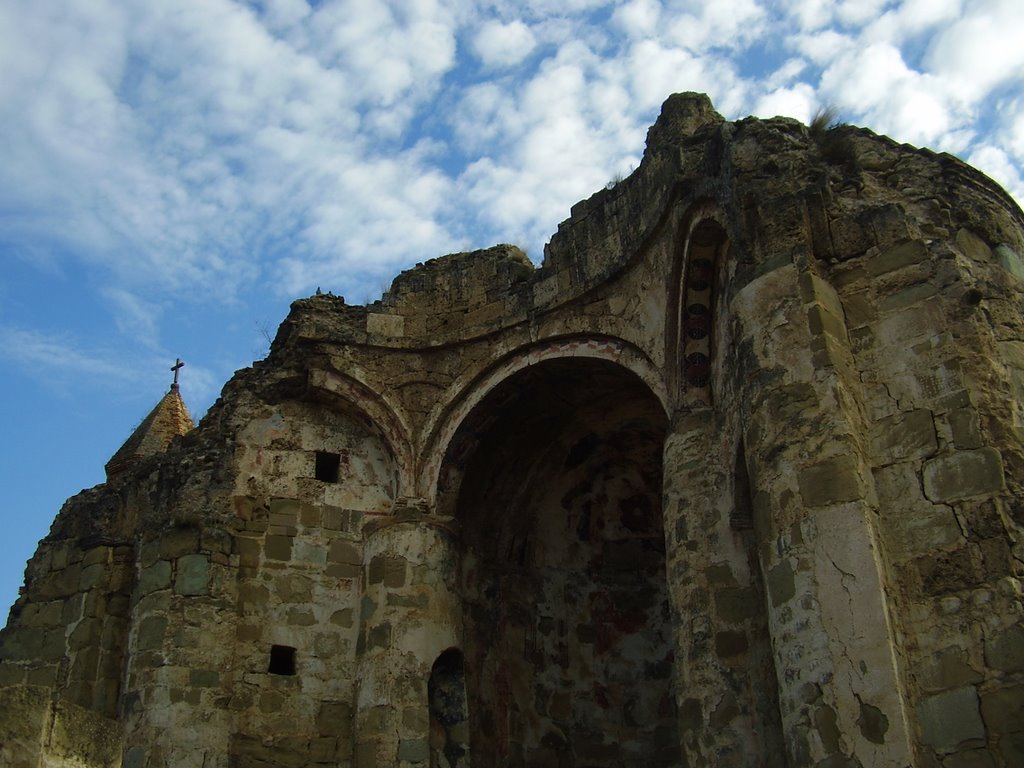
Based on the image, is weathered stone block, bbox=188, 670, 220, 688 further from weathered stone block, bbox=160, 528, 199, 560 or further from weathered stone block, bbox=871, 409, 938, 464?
weathered stone block, bbox=871, 409, 938, 464

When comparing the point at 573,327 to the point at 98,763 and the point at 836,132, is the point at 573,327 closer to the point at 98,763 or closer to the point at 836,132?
the point at 836,132

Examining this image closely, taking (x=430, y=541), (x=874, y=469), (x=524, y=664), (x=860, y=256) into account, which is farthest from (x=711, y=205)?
(x=524, y=664)

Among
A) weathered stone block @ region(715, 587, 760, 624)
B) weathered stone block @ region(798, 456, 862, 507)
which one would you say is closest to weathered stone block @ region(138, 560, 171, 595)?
weathered stone block @ region(715, 587, 760, 624)

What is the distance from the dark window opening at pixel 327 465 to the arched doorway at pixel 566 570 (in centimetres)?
99

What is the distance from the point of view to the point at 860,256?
7.70 m

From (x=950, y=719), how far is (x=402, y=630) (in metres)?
5.11

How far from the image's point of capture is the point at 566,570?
1173 centimetres

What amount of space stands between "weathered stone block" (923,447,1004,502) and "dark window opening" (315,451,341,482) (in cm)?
590

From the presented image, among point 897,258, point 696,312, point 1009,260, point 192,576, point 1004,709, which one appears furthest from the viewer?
point 192,576

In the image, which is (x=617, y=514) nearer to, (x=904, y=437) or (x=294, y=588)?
(x=294, y=588)

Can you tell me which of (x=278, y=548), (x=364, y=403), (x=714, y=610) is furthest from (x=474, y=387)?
(x=714, y=610)

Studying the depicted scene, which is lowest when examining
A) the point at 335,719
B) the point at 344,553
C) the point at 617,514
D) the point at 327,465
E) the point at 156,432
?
the point at 335,719

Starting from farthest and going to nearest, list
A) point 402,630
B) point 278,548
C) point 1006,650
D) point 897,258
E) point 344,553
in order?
point 344,553, point 278,548, point 402,630, point 897,258, point 1006,650

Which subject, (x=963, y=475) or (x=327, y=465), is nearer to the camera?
(x=963, y=475)
